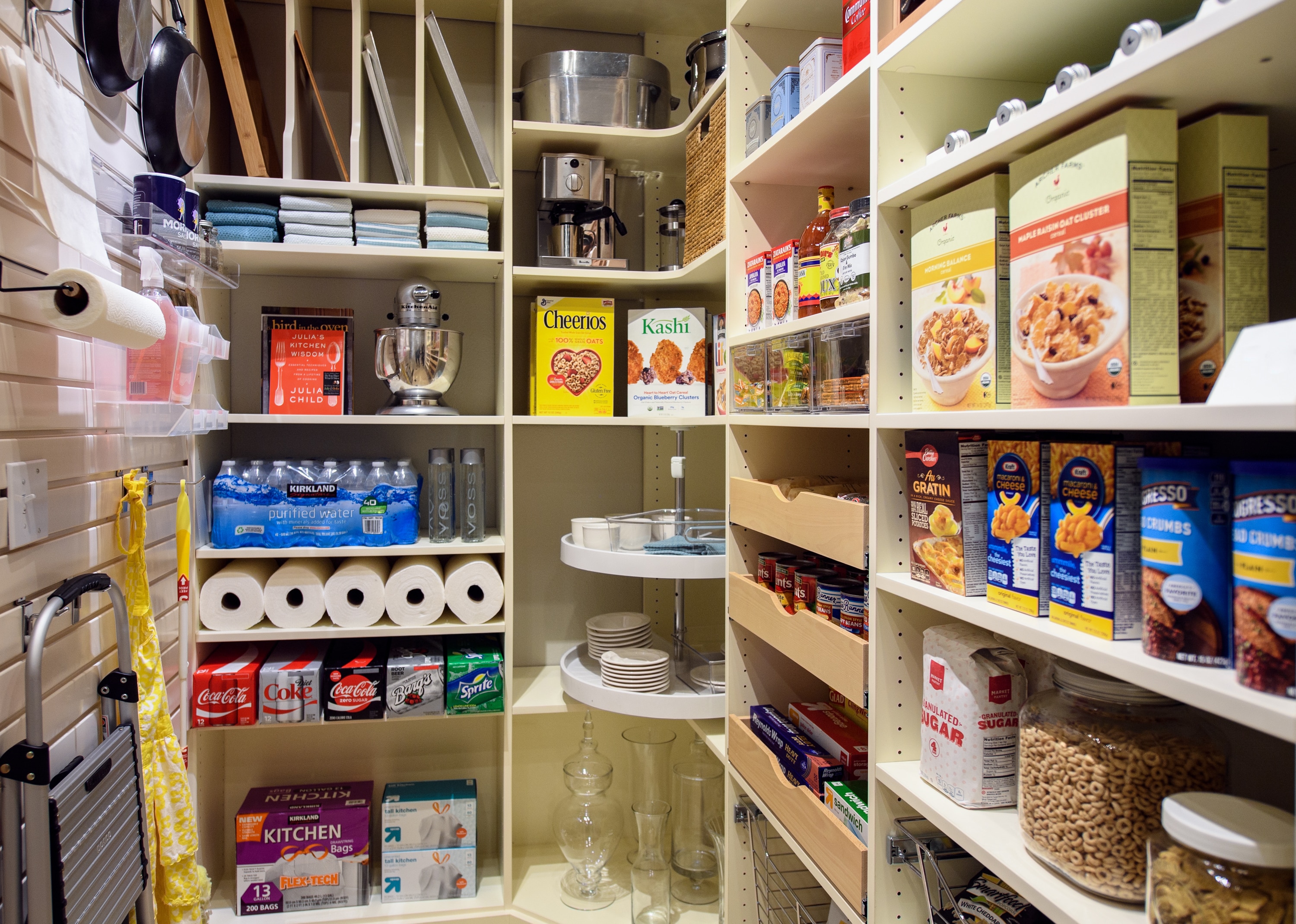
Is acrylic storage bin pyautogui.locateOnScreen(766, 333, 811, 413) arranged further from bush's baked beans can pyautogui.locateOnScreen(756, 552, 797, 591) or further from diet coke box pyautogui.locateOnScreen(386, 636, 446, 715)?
diet coke box pyautogui.locateOnScreen(386, 636, 446, 715)

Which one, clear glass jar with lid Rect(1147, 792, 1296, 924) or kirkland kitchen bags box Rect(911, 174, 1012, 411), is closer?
clear glass jar with lid Rect(1147, 792, 1296, 924)

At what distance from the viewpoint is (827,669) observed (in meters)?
1.33

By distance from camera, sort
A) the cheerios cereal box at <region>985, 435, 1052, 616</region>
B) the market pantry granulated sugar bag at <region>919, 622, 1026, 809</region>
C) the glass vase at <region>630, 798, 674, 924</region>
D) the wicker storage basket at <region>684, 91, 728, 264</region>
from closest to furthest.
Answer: the cheerios cereal box at <region>985, 435, 1052, 616</region> < the market pantry granulated sugar bag at <region>919, 622, 1026, 809</region> < the wicker storage basket at <region>684, 91, 728, 264</region> < the glass vase at <region>630, 798, 674, 924</region>

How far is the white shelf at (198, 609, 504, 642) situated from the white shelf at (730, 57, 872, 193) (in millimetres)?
1293

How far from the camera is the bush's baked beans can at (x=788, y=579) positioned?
156 cm

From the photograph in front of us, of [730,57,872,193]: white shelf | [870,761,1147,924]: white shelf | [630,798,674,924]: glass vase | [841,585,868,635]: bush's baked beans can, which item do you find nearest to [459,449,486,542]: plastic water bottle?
[630,798,674,924]: glass vase

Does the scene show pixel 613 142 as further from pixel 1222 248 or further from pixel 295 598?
pixel 1222 248

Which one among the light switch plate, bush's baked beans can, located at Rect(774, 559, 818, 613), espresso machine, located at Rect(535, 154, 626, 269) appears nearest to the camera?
the light switch plate

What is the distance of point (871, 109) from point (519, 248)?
1536 millimetres

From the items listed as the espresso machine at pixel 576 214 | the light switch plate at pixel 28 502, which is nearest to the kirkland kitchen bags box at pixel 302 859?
the light switch plate at pixel 28 502

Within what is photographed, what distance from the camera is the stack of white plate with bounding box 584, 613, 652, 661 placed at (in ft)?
7.19

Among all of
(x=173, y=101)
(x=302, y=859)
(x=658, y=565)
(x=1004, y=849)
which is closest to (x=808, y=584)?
(x=658, y=565)

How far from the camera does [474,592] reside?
2178 millimetres

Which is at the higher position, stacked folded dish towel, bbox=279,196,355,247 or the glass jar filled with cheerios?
stacked folded dish towel, bbox=279,196,355,247
